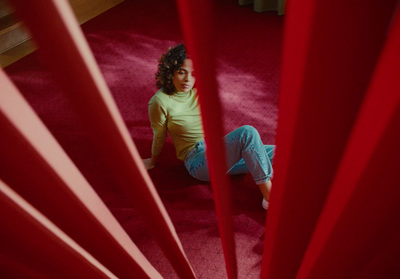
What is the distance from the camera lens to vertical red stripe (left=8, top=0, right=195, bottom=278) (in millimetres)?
202

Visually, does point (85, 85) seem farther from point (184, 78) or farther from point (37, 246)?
point (184, 78)

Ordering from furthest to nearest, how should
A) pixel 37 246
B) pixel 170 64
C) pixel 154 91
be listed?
1. pixel 154 91
2. pixel 170 64
3. pixel 37 246

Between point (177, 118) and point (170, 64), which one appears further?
point (177, 118)

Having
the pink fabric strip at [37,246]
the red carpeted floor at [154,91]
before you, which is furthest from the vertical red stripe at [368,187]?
the red carpeted floor at [154,91]

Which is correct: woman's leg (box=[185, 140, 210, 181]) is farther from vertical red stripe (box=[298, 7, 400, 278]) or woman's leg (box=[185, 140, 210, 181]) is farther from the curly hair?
vertical red stripe (box=[298, 7, 400, 278])

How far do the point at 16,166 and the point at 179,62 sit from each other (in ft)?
3.92

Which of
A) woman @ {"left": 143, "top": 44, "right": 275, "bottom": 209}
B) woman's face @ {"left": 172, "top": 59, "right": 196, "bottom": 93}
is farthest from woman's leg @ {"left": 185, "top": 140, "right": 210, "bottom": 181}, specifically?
woman's face @ {"left": 172, "top": 59, "right": 196, "bottom": 93}

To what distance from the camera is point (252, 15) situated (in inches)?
119

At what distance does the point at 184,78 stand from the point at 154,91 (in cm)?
96

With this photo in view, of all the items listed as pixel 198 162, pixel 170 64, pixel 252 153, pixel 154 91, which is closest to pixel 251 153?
pixel 252 153

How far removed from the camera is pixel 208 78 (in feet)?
0.84

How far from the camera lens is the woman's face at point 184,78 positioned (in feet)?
4.67

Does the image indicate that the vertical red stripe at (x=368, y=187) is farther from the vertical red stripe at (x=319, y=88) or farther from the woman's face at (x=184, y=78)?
the woman's face at (x=184, y=78)

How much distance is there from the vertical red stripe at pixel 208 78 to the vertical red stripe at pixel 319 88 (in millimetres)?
54
